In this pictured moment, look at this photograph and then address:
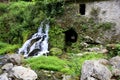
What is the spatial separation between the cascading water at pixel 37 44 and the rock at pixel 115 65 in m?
4.94

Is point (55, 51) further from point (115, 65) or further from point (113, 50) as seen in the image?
point (115, 65)

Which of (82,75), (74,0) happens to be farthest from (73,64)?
(74,0)

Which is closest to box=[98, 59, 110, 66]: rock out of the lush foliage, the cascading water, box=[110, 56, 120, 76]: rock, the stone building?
box=[110, 56, 120, 76]: rock

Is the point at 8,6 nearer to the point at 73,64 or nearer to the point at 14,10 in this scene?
the point at 14,10

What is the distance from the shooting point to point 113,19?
20.0m

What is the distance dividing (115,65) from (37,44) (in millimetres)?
6311

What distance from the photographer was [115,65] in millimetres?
15477

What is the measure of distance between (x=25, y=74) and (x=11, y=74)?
67cm

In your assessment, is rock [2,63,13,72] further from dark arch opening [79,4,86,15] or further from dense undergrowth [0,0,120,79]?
dark arch opening [79,4,86,15]

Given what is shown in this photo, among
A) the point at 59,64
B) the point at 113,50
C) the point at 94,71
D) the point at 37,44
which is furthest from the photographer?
the point at 37,44

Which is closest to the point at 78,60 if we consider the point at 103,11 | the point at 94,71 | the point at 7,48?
the point at 94,71

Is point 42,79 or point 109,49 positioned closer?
point 42,79

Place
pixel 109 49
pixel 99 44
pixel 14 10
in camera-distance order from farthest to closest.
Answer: pixel 14 10 < pixel 99 44 < pixel 109 49

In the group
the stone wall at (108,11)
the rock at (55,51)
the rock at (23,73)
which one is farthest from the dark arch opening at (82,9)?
the rock at (23,73)
